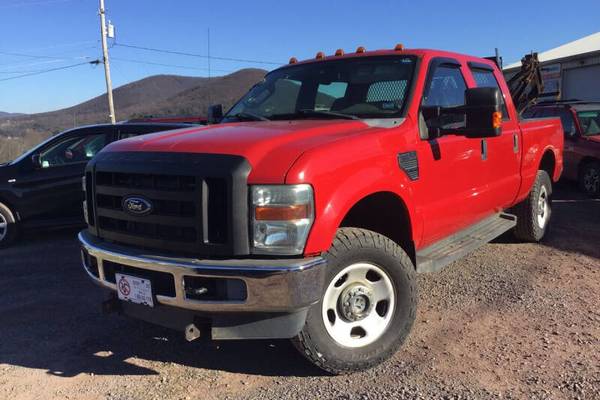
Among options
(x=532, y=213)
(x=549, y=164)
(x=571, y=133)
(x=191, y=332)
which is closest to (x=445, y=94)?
(x=532, y=213)

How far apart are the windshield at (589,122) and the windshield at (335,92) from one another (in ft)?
23.8

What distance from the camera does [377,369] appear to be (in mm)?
3459

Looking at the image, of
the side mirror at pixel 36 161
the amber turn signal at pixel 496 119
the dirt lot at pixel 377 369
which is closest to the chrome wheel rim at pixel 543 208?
the dirt lot at pixel 377 369

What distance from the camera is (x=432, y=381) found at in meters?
3.29

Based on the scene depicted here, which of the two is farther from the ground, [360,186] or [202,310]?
[360,186]

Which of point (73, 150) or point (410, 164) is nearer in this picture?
point (410, 164)

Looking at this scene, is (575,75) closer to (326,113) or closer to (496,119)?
(496,119)

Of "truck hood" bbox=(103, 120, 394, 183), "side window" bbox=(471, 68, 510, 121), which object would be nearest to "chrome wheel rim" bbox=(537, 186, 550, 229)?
"side window" bbox=(471, 68, 510, 121)

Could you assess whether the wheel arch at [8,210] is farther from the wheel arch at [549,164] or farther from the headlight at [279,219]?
the wheel arch at [549,164]

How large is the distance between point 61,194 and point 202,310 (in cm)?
521

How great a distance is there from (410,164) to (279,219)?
124cm

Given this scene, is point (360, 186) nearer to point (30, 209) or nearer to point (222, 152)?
point (222, 152)

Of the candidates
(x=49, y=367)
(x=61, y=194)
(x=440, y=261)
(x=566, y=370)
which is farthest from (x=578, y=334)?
(x=61, y=194)

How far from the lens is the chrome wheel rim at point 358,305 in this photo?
3.29 meters
